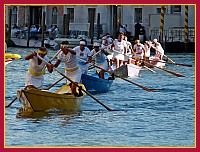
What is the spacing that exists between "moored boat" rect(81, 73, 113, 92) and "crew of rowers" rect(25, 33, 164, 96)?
0.49 ft

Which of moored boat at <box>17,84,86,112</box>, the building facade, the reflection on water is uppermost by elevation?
the building facade

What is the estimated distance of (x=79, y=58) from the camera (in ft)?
42.7

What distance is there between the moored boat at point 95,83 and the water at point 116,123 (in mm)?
172

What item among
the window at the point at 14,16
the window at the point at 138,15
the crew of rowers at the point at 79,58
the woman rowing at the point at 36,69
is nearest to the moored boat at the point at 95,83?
the crew of rowers at the point at 79,58

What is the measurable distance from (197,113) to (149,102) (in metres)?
5.80

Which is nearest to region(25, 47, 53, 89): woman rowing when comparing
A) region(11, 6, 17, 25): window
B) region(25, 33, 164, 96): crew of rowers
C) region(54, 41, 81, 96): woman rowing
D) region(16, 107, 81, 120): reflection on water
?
region(25, 33, 164, 96): crew of rowers

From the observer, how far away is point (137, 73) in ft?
62.0

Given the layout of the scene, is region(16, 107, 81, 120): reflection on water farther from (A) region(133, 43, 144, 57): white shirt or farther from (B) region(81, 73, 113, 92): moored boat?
(A) region(133, 43, 144, 57): white shirt

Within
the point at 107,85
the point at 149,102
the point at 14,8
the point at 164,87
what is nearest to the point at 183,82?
the point at 164,87

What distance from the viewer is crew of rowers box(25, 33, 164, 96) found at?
10.5 meters

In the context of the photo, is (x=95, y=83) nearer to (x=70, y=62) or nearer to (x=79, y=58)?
(x=79, y=58)

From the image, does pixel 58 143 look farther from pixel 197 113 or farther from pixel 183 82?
pixel 183 82

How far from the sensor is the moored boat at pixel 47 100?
34.4 feet

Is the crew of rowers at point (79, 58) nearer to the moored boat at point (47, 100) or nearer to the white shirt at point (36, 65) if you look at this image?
the white shirt at point (36, 65)
